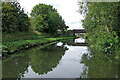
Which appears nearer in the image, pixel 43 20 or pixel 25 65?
pixel 25 65

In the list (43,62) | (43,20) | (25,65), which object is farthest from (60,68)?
(43,20)

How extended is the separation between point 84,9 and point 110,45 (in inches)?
306

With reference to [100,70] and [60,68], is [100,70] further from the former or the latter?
[60,68]

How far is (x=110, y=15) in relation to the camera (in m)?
13.9

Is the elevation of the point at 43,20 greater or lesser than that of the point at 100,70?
greater

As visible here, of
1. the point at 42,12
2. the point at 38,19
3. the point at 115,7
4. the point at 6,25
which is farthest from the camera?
the point at 42,12

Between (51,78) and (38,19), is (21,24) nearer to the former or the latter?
(38,19)

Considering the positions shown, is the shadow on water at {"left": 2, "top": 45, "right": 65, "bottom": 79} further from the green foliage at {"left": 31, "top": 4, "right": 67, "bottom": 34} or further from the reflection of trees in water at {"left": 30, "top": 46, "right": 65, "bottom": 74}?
the green foliage at {"left": 31, "top": 4, "right": 67, "bottom": 34}

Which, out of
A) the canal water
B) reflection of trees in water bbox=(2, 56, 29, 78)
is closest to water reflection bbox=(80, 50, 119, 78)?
the canal water

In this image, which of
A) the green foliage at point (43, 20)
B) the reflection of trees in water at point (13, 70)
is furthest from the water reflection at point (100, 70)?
the green foliage at point (43, 20)

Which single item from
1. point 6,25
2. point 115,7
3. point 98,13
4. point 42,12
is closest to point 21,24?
point 6,25

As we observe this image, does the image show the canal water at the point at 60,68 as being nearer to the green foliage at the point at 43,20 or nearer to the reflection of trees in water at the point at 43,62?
the reflection of trees in water at the point at 43,62

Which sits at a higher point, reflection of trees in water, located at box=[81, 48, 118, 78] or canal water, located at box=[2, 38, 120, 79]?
reflection of trees in water, located at box=[81, 48, 118, 78]

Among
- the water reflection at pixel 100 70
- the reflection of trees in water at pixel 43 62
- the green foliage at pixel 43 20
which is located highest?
the green foliage at pixel 43 20
